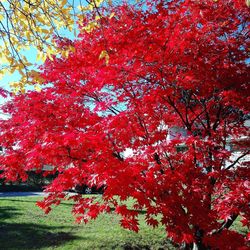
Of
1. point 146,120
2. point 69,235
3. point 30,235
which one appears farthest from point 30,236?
point 146,120

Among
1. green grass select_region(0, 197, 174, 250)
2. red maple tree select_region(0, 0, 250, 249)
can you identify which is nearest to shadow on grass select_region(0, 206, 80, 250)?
green grass select_region(0, 197, 174, 250)

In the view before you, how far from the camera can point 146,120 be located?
571 centimetres

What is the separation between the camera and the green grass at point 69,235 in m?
7.47

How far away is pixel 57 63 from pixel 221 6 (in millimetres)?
3612

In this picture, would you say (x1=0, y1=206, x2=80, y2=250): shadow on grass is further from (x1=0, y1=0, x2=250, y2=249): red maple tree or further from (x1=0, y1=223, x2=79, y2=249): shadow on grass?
(x1=0, y1=0, x2=250, y2=249): red maple tree

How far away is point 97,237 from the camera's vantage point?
8125 millimetres

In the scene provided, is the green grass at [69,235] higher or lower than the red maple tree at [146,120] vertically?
lower

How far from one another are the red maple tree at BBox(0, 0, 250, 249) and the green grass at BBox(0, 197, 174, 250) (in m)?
2.40

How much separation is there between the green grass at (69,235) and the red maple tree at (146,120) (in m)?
2.40

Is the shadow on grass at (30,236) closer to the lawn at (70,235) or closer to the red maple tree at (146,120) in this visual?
the lawn at (70,235)

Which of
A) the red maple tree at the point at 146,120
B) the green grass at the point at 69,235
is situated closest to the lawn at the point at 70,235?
the green grass at the point at 69,235

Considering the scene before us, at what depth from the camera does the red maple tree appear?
180 inches

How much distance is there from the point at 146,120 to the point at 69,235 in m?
4.89

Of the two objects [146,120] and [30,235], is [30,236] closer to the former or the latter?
[30,235]
